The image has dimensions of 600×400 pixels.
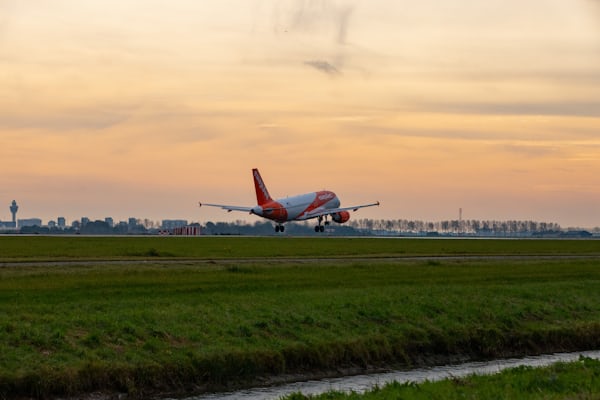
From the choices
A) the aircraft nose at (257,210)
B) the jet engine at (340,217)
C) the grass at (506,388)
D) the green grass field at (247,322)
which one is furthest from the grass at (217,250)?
the grass at (506,388)

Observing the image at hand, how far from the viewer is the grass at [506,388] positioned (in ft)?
82.2

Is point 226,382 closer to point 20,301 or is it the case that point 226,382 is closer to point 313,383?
point 313,383

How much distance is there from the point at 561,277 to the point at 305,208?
106 meters

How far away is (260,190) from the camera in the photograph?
554ft

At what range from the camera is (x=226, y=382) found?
32.3m

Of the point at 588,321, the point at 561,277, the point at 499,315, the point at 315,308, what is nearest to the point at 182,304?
the point at 315,308

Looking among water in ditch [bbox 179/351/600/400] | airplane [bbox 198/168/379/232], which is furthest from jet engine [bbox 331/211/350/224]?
water in ditch [bbox 179/351/600/400]

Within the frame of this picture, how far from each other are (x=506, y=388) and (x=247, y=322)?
46.3ft

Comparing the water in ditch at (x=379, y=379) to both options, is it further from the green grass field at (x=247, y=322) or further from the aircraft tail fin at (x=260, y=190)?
the aircraft tail fin at (x=260, y=190)

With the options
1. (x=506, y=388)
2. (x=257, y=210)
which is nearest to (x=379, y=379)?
(x=506, y=388)

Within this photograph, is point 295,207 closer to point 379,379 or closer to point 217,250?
point 217,250

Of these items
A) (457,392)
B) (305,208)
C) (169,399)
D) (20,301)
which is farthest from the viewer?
(305,208)

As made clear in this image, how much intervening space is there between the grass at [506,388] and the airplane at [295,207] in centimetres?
13228

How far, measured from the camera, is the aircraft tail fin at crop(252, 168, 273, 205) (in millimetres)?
168375
